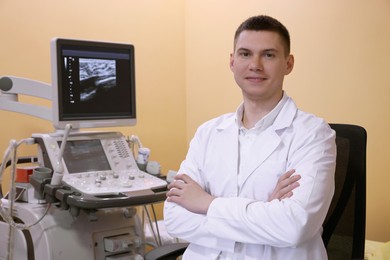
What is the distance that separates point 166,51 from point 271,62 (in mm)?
1965

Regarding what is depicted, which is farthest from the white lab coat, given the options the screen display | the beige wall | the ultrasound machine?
the beige wall

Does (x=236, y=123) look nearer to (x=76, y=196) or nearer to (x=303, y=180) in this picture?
(x=303, y=180)

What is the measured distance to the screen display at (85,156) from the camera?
2037 mm

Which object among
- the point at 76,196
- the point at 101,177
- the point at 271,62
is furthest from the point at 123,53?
the point at 271,62

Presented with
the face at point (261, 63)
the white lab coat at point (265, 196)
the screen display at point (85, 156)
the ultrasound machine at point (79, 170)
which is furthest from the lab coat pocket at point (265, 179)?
the screen display at point (85, 156)

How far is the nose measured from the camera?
4.61 ft

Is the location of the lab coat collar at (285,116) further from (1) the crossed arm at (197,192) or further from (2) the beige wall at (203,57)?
(2) the beige wall at (203,57)

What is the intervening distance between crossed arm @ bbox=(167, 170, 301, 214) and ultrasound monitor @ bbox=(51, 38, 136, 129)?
75 centimetres

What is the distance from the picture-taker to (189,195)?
143 cm

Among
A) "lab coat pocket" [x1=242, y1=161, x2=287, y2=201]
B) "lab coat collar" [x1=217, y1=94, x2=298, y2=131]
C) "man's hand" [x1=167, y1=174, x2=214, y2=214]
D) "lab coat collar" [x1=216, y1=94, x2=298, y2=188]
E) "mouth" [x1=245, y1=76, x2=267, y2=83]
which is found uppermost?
"mouth" [x1=245, y1=76, x2=267, y2=83]

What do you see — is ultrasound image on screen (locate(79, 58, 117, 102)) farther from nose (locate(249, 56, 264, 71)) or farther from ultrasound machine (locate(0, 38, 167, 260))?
nose (locate(249, 56, 264, 71))

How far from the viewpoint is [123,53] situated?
2.18 m

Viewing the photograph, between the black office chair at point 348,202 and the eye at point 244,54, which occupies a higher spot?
the eye at point 244,54

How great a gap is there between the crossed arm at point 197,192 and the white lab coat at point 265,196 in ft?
0.07
